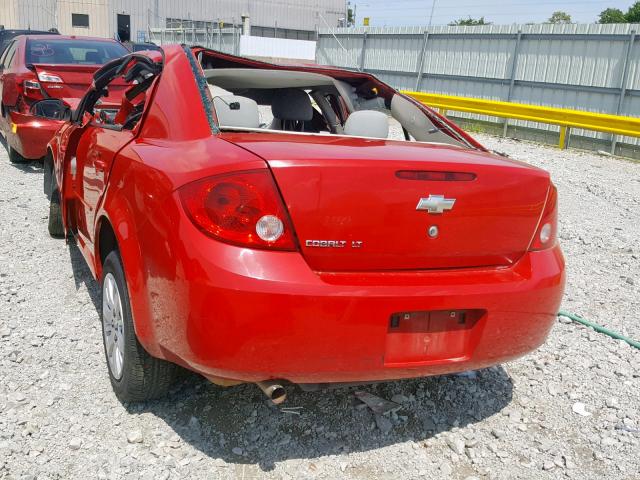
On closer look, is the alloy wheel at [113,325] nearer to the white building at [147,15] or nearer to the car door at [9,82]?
the car door at [9,82]

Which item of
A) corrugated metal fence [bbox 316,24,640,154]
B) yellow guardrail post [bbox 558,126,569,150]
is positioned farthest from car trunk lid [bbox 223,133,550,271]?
corrugated metal fence [bbox 316,24,640,154]

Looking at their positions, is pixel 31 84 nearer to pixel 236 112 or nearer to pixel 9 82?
pixel 9 82

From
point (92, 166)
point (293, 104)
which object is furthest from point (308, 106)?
point (92, 166)

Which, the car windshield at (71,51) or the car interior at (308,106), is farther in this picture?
the car windshield at (71,51)

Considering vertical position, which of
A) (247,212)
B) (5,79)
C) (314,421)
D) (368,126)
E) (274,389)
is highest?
(368,126)

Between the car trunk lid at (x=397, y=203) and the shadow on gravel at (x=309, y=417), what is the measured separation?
0.87m

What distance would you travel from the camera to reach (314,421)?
10.0 ft

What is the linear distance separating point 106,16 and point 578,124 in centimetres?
3937

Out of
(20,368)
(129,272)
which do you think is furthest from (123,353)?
(20,368)

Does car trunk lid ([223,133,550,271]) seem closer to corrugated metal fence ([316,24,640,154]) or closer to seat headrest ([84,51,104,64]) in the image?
seat headrest ([84,51,104,64])

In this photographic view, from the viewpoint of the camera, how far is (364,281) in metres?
2.42

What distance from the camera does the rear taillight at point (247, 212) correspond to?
2.34 m

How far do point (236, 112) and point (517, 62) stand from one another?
15667mm

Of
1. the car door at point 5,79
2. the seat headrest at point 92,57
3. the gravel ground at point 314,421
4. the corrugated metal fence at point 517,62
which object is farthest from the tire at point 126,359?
the corrugated metal fence at point 517,62
